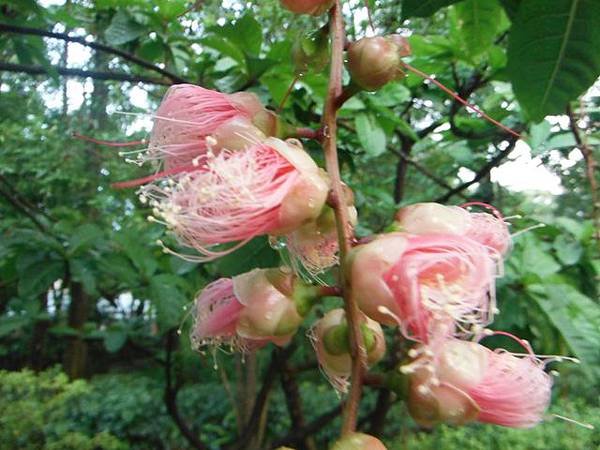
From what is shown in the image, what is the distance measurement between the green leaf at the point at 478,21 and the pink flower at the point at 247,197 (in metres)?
0.63

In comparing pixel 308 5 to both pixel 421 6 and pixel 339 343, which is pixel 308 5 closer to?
pixel 421 6

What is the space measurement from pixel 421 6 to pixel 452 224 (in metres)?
0.43

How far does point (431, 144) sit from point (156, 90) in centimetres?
153

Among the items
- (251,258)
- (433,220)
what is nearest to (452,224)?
(433,220)

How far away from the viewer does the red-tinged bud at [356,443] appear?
57 centimetres

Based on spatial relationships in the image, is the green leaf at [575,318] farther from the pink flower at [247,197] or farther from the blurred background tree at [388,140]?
the pink flower at [247,197]

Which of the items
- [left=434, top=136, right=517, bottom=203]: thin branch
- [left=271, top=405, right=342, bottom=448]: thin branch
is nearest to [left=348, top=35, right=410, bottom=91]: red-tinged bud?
[left=434, top=136, right=517, bottom=203]: thin branch

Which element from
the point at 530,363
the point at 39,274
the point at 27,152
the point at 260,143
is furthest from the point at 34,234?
the point at 27,152

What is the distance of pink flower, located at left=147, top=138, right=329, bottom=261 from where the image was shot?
63 cm

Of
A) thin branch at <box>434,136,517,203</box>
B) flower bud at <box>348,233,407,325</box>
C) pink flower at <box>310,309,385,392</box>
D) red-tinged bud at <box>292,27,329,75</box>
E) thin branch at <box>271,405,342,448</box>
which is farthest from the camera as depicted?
thin branch at <box>271,405,342,448</box>

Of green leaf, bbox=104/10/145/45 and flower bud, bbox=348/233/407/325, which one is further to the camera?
green leaf, bbox=104/10/145/45

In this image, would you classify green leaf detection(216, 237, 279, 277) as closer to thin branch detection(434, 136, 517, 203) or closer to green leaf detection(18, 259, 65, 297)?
green leaf detection(18, 259, 65, 297)

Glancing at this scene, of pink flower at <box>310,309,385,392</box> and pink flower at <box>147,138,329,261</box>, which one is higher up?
pink flower at <box>147,138,329,261</box>

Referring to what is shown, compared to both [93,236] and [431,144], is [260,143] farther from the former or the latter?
[431,144]
